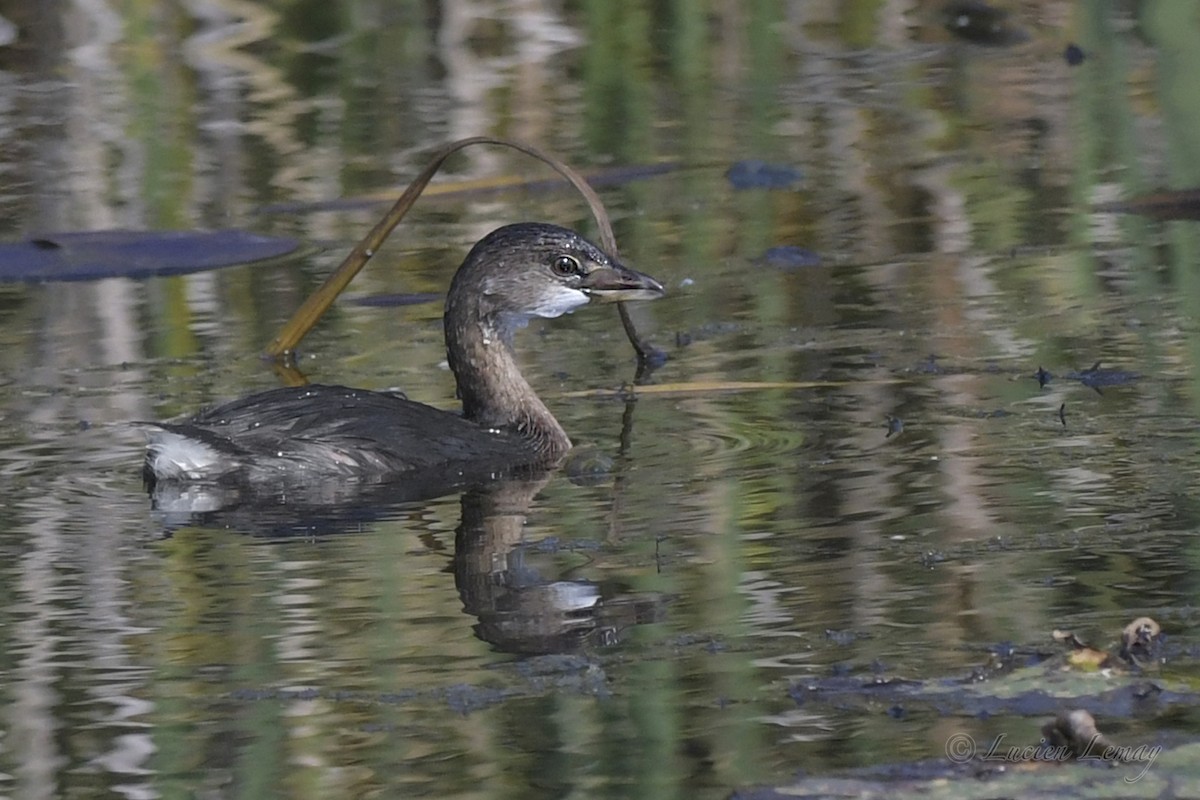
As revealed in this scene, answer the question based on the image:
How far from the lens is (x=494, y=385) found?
7.32 metres

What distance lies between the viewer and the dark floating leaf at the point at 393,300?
28.9 feet

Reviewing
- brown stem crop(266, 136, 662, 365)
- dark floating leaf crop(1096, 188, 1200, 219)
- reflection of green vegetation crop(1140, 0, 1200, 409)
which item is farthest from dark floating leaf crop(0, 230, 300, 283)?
reflection of green vegetation crop(1140, 0, 1200, 409)

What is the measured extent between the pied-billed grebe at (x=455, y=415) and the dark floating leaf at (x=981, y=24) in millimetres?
7140

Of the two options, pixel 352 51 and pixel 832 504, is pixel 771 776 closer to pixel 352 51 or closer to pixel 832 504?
pixel 832 504

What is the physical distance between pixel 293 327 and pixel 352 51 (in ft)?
22.4

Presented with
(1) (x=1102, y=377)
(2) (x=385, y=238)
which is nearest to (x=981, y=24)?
(2) (x=385, y=238)

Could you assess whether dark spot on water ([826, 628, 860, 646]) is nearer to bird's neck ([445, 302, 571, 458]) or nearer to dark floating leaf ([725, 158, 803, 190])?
bird's neck ([445, 302, 571, 458])

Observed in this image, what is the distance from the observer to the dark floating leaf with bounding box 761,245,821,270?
9.05m

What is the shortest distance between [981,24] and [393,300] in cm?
695

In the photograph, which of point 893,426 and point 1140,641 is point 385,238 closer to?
point 893,426

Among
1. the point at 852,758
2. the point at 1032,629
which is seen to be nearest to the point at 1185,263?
the point at 1032,629

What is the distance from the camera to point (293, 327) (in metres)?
7.91

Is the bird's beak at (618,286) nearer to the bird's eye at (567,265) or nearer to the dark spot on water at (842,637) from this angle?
the bird's eye at (567,265)

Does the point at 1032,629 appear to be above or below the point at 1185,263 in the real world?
above
